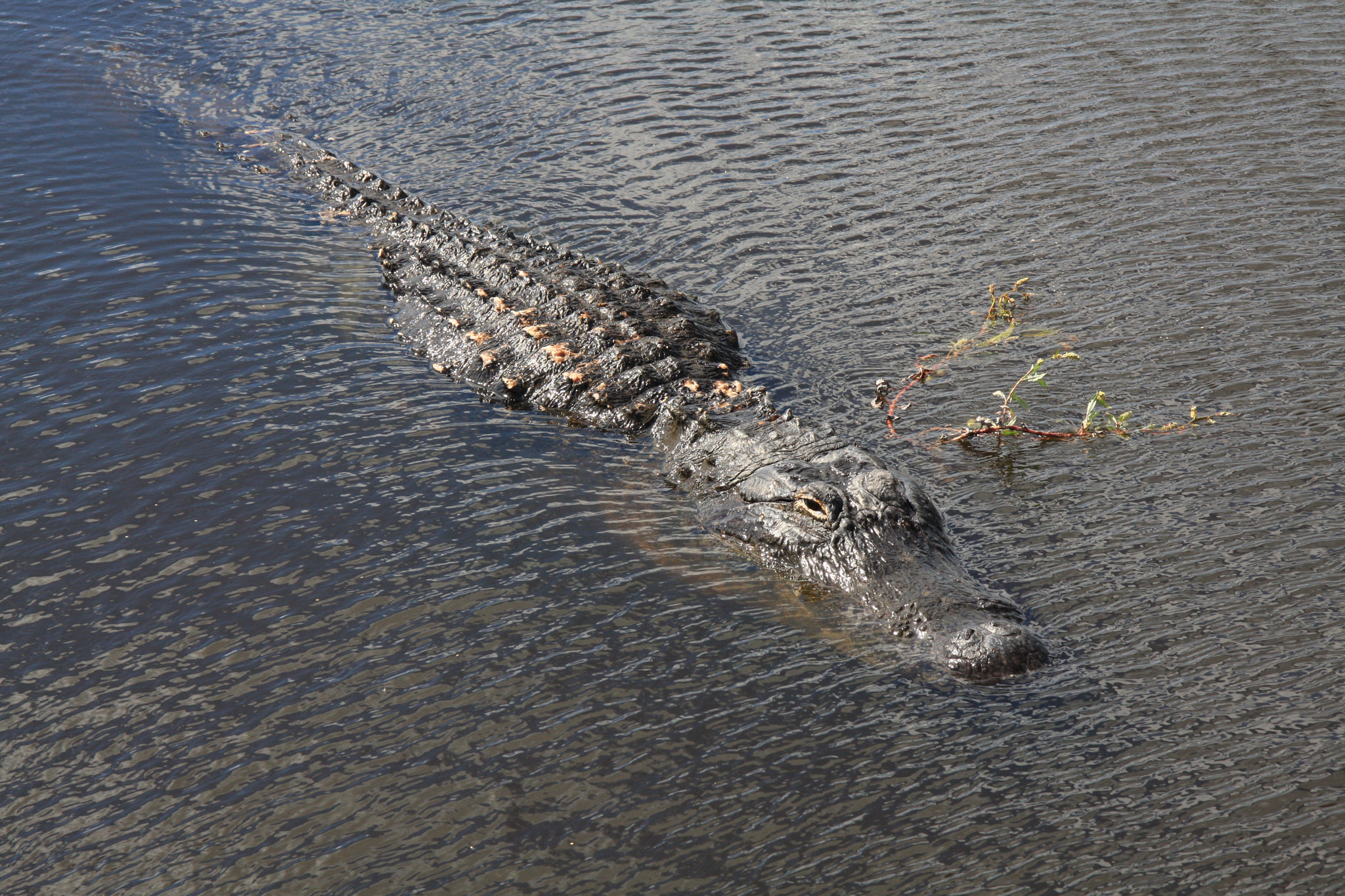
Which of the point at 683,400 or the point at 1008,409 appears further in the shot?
the point at 683,400

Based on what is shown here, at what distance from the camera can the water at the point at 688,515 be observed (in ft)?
12.7

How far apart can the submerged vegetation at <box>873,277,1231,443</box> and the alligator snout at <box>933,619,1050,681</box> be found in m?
2.09

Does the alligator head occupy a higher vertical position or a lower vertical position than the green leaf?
lower

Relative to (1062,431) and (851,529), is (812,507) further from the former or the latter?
(1062,431)

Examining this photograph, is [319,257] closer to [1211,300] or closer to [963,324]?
[963,324]

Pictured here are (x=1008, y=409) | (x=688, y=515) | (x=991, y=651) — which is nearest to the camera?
(x=991, y=651)

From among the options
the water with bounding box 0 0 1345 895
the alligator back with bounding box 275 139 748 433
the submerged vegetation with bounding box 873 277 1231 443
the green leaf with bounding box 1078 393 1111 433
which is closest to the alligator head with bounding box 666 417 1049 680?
the water with bounding box 0 0 1345 895

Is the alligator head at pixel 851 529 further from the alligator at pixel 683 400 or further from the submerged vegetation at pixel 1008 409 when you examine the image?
the submerged vegetation at pixel 1008 409

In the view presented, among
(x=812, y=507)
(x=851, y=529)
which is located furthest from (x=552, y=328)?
(x=851, y=529)

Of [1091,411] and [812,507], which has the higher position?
[1091,411]

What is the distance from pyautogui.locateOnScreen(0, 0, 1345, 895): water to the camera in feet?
12.7

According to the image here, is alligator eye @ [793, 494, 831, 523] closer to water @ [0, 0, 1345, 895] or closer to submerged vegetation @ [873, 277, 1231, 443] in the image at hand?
water @ [0, 0, 1345, 895]

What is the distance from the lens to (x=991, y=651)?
430cm

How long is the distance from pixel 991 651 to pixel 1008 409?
102 inches
